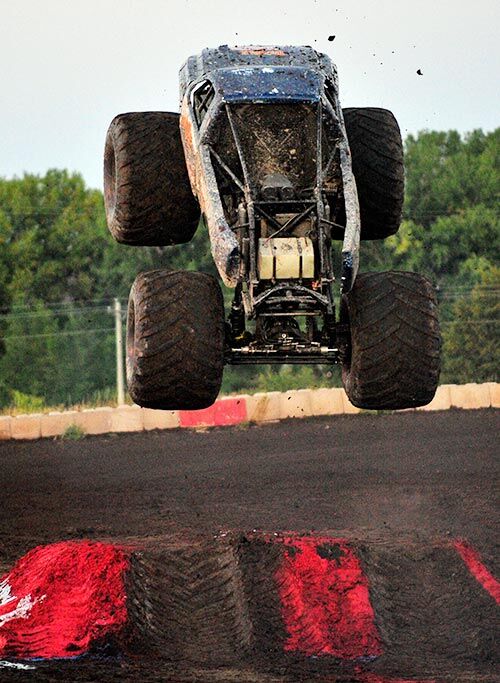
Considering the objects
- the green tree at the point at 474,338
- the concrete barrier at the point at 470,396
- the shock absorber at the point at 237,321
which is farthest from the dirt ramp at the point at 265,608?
the green tree at the point at 474,338

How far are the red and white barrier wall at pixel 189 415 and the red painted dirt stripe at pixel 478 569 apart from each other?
11415mm

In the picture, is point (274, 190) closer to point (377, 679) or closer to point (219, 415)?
Answer: point (377, 679)

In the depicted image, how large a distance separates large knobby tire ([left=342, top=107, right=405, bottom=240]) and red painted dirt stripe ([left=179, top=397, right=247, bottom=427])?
12.5m

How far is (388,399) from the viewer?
1071 cm

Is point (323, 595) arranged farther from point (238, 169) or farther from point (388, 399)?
point (238, 169)

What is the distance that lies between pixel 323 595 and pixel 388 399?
1586 mm

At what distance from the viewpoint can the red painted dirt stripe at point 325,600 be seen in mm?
10039

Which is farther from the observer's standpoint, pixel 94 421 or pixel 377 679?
pixel 94 421

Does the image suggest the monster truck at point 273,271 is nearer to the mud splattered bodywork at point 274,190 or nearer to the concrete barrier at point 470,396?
the mud splattered bodywork at point 274,190

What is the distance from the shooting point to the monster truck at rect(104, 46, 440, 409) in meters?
10.1

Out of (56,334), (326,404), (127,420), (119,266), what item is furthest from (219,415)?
(119,266)

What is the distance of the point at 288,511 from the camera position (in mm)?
15492

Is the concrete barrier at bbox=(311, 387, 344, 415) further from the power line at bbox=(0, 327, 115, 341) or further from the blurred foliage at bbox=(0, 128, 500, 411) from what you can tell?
the power line at bbox=(0, 327, 115, 341)

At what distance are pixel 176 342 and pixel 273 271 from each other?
89 centimetres
